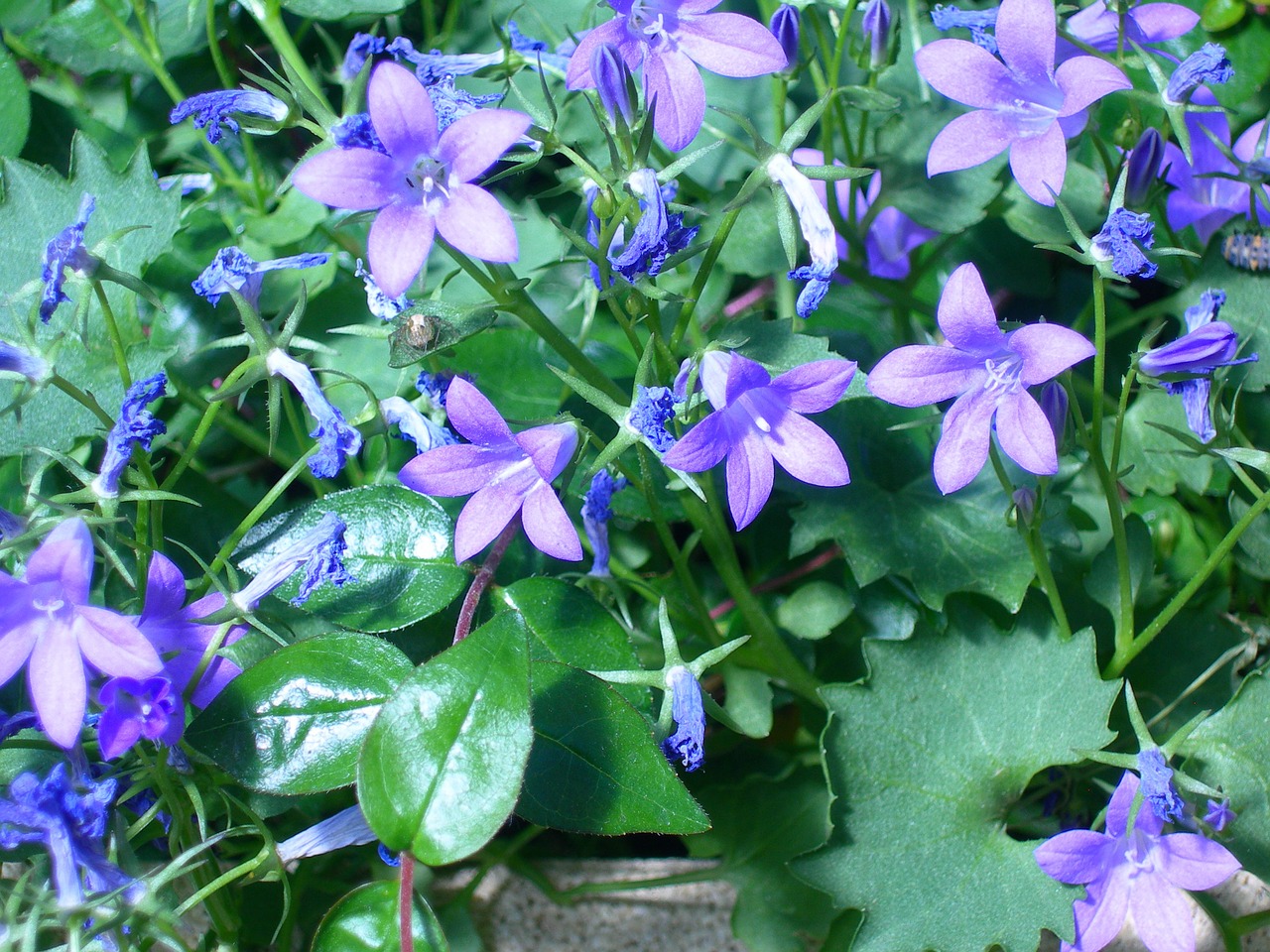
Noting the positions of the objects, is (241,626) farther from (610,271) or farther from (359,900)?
(610,271)

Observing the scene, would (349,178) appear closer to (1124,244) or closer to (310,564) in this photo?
(310,564)

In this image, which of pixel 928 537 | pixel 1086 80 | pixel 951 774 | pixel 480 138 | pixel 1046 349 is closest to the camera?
pixel 480 138

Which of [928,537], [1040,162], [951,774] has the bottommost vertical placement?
[951,774]

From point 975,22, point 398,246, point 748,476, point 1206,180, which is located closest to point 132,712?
point 398,246

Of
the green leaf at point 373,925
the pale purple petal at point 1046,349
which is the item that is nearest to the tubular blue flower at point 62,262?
the green leaf at point 373,925

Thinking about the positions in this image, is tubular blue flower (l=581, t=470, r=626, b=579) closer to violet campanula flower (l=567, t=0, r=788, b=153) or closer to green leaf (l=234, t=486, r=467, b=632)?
green leaf (l=234, t=486, r=467, b=632)
